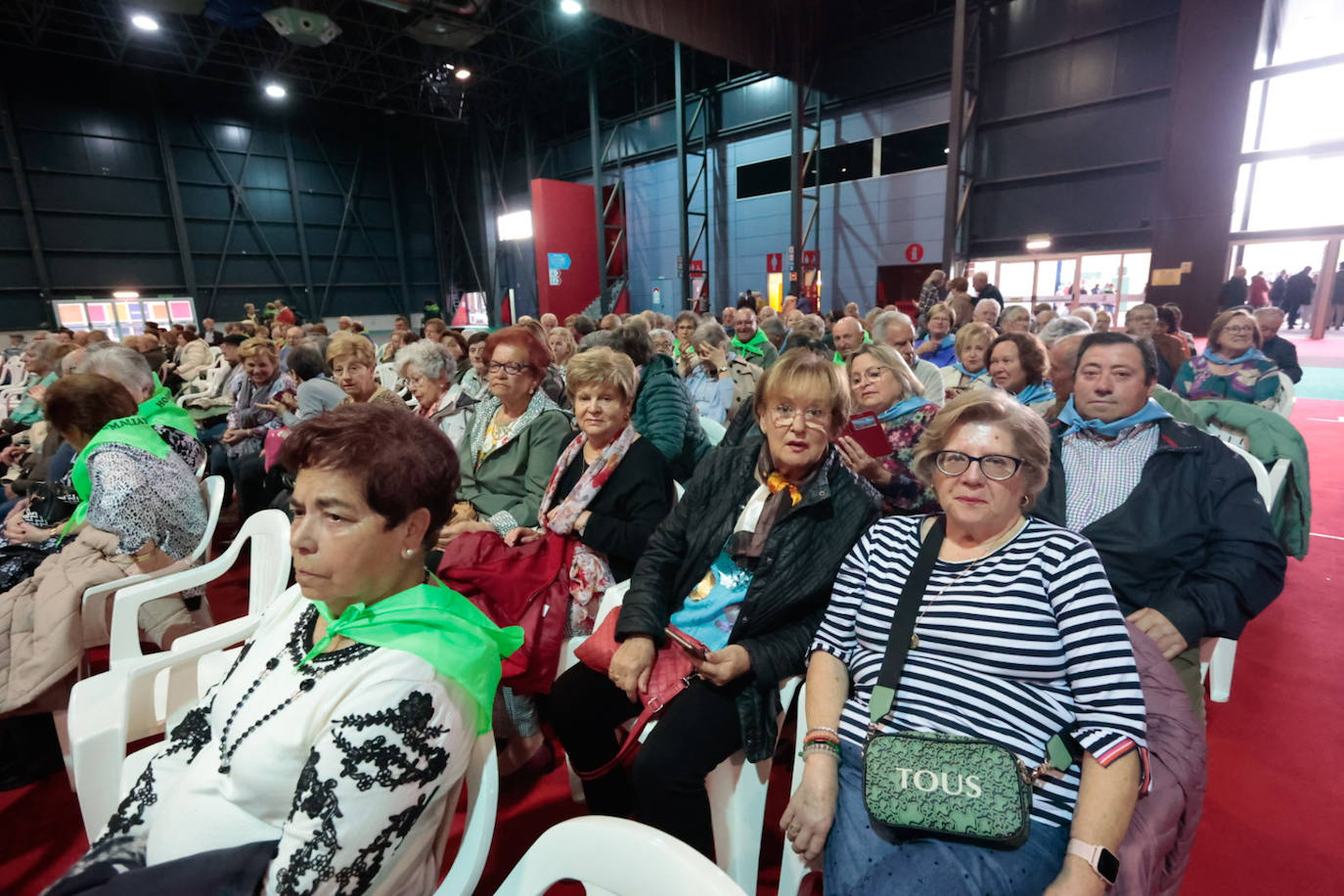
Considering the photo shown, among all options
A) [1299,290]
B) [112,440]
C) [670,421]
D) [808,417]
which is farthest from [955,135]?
[112,440]

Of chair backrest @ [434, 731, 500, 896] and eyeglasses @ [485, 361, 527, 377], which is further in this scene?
eyeglasses @ [485, 361, 527, 377]

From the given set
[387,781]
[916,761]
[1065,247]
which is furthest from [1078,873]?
[1065,247]

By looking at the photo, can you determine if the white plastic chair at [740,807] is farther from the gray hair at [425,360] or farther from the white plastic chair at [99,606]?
the gray hair at [425,360]

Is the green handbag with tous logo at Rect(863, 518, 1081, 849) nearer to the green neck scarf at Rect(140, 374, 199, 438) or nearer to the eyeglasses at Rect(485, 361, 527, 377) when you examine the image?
the eyeglasses at Rect(485, 361, 527, 377)

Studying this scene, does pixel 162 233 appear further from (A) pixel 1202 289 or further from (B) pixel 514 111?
(A) pixel 1202 289

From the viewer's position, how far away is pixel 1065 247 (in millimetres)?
10133

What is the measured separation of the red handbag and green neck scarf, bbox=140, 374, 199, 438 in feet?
6.63

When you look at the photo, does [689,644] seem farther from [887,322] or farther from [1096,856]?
[887,322]

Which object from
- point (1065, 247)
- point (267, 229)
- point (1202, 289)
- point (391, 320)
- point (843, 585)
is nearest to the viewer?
point (843, 585)

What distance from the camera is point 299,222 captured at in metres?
16.8

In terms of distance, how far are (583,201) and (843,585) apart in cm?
1537

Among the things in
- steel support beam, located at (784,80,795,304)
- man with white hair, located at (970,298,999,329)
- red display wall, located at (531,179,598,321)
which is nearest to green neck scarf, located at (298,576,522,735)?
man with white hair, located at (970,298,999,329)

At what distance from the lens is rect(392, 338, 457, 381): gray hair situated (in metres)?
2.97

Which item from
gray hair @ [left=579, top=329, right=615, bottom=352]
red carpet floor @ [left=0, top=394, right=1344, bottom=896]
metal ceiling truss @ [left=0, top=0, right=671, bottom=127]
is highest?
metal ceiling truss @ [left=0, top=0, right=671, bottom=127]
